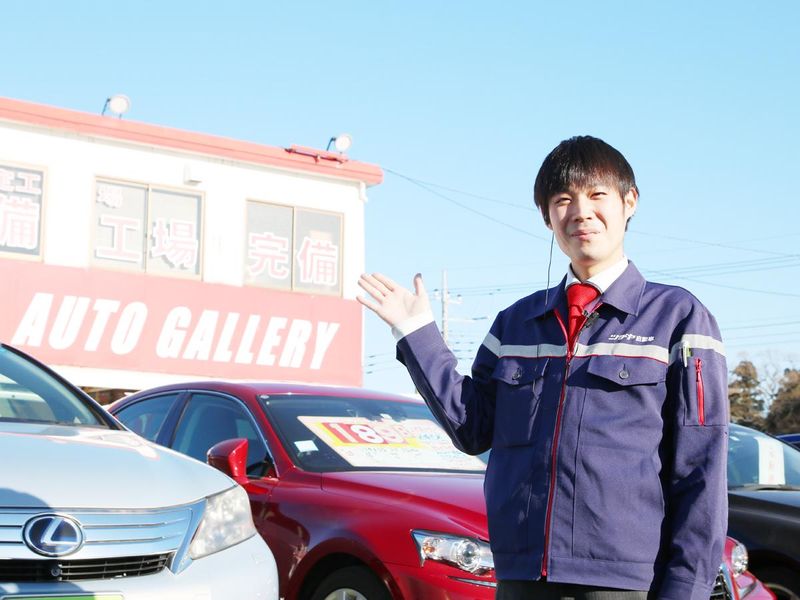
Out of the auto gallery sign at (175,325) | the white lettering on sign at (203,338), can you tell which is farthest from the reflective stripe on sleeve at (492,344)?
the white lettering on sign at (203,338)

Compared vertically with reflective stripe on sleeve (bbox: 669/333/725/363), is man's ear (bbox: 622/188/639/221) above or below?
above

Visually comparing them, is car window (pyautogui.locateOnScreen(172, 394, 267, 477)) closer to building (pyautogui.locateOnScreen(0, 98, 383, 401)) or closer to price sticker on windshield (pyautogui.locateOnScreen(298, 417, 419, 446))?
price sticker on windshield (pyautogui.locateOnScreen(298, 417, 419, 446))

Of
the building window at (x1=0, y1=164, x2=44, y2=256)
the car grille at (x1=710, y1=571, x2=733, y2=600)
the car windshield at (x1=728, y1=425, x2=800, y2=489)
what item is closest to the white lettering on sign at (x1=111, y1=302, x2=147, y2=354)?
the building window at (x1=0, y1=164, x2=44, y2=256)

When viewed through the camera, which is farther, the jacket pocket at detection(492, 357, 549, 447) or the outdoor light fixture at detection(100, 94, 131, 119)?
the outdoor light fixture at detection(100, 94, 131, 119)

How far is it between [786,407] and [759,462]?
41.1 metres

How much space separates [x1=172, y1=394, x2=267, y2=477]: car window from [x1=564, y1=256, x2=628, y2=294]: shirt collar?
127 inches

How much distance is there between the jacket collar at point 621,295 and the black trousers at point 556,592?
0.60 m

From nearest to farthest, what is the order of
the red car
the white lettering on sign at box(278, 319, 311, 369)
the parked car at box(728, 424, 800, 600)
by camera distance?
the red car < the parked car at box(728, 424, 800, 600) < the white lettering on sign at box(278, 319, 311, 369)

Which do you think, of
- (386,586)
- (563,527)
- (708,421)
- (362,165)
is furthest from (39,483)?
(362,165)

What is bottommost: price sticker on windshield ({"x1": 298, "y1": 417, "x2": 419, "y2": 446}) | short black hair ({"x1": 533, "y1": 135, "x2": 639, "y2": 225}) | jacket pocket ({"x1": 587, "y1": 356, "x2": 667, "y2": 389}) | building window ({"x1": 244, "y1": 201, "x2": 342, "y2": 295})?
price sticker on windshield ({"x1": 298, "y1": 417, "x2": 419, "y2": 446})

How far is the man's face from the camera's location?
2793mm

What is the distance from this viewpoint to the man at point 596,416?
2.55 m

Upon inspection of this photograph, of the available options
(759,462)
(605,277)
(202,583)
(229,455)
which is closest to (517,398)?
(605,277)

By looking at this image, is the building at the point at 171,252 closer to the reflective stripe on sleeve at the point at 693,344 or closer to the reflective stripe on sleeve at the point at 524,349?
the reflective stripe on sleeve at the point at 524,349
